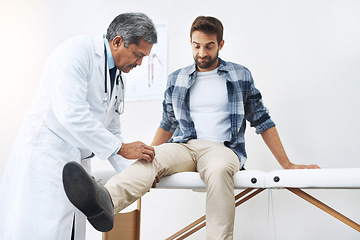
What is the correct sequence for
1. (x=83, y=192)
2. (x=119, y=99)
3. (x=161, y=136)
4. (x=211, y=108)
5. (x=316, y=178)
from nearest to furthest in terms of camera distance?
(x=83, y=192), (x=316, y=178), (x=119, y=99), (x=211, y=108), (x=161, y=136)

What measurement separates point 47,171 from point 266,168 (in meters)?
1.25

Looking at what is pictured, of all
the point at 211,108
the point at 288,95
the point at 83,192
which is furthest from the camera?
the point at 288,95

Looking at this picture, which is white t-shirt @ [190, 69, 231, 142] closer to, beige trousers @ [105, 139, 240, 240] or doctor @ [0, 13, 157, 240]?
beige trousers @ [105, 139, 240, 240]

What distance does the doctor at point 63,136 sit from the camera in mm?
1425

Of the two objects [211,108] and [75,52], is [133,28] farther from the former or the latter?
[211,108]

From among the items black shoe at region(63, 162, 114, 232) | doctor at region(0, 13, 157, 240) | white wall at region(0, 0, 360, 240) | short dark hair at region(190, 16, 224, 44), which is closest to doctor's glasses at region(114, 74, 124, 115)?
doctor at region(0, 13, 157, 240)

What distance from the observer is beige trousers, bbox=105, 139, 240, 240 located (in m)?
1.35

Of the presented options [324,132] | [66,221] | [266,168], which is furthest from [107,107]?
[324,132]

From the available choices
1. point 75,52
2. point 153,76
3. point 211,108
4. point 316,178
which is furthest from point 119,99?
point 153,76

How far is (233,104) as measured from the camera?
1778 mm

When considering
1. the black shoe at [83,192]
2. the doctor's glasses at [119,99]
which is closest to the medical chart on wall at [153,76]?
the doctor's glasses at [119,99]

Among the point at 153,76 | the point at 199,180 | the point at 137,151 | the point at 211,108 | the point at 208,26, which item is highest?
the point at 208,26

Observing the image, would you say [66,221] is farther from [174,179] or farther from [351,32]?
[351,32]

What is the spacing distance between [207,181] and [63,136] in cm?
53
